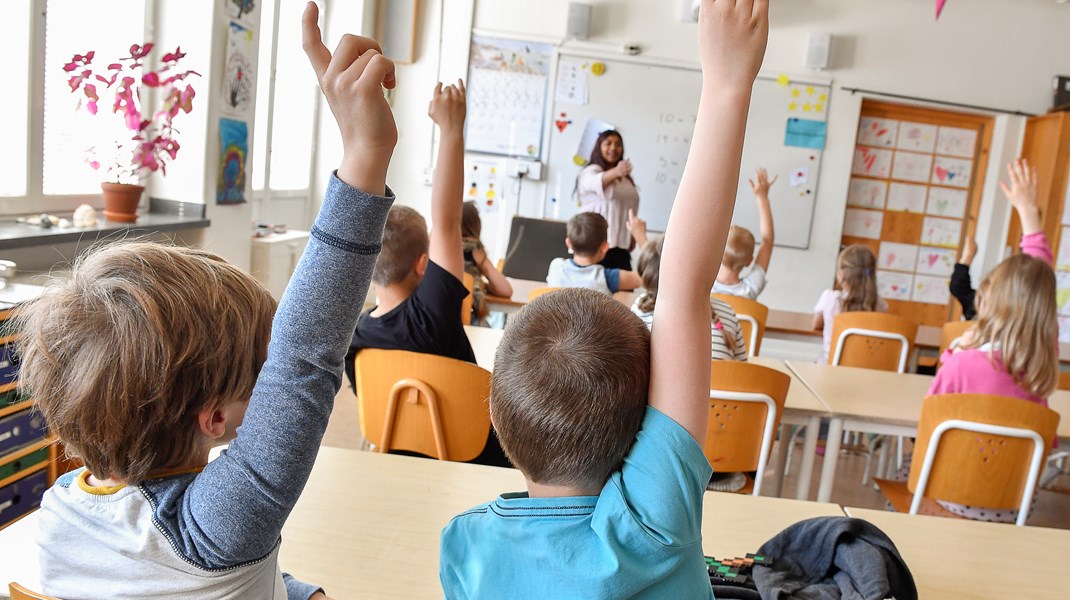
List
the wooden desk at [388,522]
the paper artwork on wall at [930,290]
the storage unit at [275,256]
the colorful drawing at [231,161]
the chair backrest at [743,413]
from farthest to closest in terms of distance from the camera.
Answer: the paper artwork on wall at [930,290], the storage unit at [275,256], the colorful drawing at [231,161], the chair backrest at [743,413], the wooden desk at [388,522]

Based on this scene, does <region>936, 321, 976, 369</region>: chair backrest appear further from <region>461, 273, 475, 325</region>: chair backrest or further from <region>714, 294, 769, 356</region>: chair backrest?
<region>461, 273, 475, 325</region>: chair backrest

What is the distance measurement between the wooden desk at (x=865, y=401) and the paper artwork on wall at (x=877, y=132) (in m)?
4.35

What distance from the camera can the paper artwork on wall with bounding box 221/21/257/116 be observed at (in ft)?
13.1

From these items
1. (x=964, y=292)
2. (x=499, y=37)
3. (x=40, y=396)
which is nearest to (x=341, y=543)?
(x=40, y=396)

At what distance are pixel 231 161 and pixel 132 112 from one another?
87cm

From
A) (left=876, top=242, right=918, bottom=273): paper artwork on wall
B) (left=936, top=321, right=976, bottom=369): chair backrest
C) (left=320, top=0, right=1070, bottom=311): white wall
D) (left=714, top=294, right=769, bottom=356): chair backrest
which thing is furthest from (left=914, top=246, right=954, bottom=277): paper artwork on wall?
(left=714, top=294, right=769, bottom=356): chair backrest

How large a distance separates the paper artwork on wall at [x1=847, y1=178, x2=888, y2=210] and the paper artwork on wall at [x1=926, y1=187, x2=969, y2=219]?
416mm

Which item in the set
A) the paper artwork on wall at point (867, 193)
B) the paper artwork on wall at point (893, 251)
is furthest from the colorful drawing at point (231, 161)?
the paper artwork on wall at point (893, 251)

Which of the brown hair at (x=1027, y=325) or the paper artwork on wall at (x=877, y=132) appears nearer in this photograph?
the brown hair at (x=1027, y=325)

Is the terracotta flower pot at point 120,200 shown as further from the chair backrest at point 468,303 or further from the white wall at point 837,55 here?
the white wall at point 837,55

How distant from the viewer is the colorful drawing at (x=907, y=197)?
6910 millimetres

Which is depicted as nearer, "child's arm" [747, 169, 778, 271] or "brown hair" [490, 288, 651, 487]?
"brown hair" [490, 288, 651, 487]

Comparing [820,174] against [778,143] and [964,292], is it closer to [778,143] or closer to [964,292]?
[778,143]

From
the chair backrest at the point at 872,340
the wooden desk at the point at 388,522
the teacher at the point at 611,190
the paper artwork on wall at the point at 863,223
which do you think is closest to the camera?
the wooden desk at the point at 388,522
